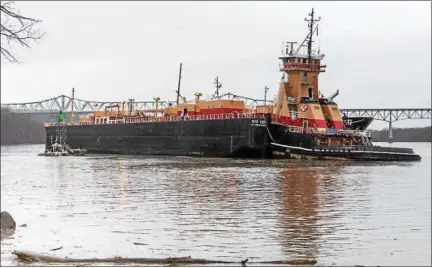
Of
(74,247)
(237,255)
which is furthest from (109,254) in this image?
(237,255)

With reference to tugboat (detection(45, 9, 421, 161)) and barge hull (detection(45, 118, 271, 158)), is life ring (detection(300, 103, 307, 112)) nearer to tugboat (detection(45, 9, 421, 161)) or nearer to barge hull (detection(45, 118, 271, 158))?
tugboat (detection(45, 9, 421, 161))

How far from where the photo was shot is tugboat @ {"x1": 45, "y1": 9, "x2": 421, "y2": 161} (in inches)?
1921

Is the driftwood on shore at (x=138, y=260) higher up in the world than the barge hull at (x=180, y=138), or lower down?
lower down

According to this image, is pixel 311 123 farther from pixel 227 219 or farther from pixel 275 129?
pixel 227 219

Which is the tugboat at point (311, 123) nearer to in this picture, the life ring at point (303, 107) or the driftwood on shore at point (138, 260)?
the life ring at point (303, 107)

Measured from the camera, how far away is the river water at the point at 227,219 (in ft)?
39.7

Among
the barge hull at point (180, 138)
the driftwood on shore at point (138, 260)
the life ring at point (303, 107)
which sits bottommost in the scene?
the driftwood on shore at point (138, 260)

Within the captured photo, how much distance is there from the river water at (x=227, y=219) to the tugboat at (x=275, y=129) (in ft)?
64.8

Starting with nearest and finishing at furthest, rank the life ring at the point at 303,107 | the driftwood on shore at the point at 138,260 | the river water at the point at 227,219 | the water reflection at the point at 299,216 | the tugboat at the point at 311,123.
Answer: the driftwood on shore at the point at 138,260 → the river water at the point at 227,219 → the water reflection at the point at 299,216 → the tugboat at the point at 311,123 → the life ring at the point at 303,107

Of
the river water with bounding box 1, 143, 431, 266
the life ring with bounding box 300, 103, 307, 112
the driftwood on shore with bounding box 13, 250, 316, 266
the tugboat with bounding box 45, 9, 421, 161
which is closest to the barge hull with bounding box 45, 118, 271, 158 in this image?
the tugboat with bounding box 45, 9, 421, 161

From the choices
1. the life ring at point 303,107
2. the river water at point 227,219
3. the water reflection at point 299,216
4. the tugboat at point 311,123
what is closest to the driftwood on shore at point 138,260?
the river water at point 227,219

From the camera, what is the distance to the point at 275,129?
167 ft

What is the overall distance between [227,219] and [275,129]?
115 feet

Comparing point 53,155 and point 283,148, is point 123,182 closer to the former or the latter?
point 283,148
